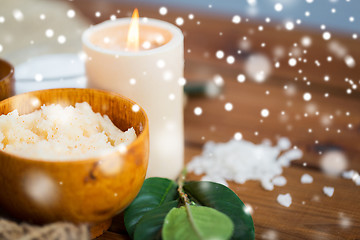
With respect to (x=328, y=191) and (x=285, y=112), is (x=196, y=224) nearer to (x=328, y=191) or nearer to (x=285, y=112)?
(x=328, y=191)

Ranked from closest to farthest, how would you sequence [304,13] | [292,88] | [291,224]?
[291,224] → [292,88] → [304,13]

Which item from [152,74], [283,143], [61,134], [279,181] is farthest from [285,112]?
[61,134]

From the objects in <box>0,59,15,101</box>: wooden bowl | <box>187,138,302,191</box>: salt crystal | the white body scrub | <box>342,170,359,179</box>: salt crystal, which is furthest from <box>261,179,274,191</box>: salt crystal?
<box>0,59,15,101</box>: wooden bowl

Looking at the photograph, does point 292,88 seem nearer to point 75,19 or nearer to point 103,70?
point 103,70

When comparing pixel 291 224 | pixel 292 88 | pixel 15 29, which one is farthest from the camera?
pixel 15 29

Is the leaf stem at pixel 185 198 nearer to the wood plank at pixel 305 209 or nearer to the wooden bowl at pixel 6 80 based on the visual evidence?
the wood plank at pixel 305 209

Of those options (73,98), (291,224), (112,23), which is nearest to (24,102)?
(73,98)
